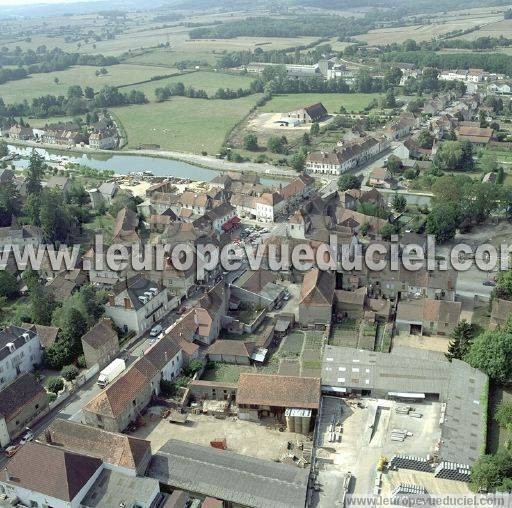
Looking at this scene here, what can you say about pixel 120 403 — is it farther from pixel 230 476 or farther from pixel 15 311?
pixel 15 311

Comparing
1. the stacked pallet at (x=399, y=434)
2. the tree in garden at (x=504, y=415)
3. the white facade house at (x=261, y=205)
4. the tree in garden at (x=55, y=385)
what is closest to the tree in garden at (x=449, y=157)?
the white facade house at (x=261, y=205)

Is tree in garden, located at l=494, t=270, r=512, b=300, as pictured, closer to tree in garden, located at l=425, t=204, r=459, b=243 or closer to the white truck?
tree in garden, located at l=425, t=204, r=459, b=243

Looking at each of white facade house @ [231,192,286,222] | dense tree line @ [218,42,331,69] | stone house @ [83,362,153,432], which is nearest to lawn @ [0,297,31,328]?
stone house @ [83,362,153,432]

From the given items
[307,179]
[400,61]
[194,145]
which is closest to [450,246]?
[307,179]

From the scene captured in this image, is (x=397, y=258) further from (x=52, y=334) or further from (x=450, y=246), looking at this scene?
(x=52, y=334)

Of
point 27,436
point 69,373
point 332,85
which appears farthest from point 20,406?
point 332,85

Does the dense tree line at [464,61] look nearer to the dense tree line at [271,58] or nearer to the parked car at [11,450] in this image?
the dense tree line at [271,58]
